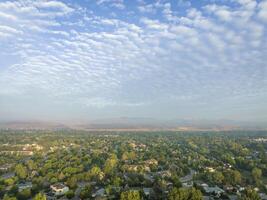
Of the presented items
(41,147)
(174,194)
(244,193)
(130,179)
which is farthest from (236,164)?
(41,147)

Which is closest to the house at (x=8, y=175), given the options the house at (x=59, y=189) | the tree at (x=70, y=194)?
the house at (x=59, y=189)

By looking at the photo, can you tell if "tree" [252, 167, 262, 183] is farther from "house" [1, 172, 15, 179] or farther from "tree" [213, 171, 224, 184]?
"house" [1, 172, 15, 179]

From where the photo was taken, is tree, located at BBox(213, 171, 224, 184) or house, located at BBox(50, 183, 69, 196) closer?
house, located at BBox(50, 183, 69, 196)

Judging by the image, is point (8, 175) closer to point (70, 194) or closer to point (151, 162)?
point (70, 194)

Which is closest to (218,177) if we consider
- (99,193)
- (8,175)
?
(99,193)

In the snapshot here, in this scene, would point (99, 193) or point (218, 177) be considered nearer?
point (99, 193)

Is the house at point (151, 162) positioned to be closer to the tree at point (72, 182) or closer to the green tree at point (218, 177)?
the green tree at point (218, 177)

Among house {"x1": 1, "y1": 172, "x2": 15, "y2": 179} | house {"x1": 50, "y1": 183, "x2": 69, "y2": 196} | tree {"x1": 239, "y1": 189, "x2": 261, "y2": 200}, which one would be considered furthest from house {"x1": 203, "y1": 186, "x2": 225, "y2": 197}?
house {"x1": 1, "y1": 172, "x2": 15, "y2": 179}

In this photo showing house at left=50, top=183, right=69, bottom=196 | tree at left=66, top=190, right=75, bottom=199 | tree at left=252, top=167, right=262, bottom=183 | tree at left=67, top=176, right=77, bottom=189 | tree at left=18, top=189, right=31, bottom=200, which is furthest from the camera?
tree at left=252, top=167, right=262, bottom=183
